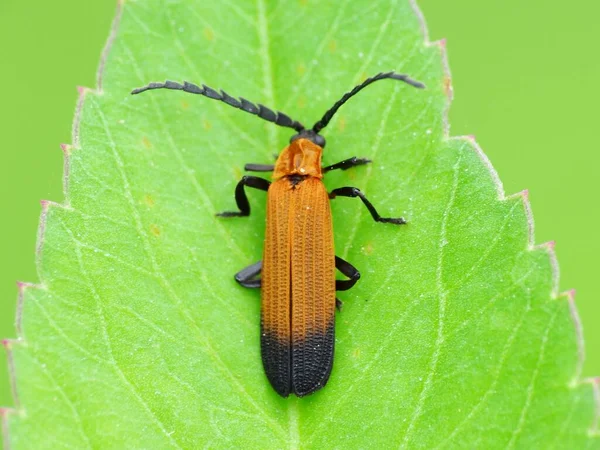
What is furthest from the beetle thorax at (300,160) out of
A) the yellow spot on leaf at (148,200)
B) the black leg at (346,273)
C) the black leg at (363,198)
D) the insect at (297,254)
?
the yellow spot on leaf at (148,200)

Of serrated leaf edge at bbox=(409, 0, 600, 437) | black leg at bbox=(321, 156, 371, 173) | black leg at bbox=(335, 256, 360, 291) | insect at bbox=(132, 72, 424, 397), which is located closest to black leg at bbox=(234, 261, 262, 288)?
insect at bbox=(132, 72, 424, 397)

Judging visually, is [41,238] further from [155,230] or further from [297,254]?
[297,254]

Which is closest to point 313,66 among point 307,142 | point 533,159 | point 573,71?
point 307,142

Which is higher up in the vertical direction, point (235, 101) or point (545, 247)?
point (545, 247)

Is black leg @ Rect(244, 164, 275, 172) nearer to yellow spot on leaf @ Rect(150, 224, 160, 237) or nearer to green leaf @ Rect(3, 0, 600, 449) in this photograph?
green leaf @ Rect(3, 0, 600, 449)

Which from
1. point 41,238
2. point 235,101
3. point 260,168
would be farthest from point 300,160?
point 41,238

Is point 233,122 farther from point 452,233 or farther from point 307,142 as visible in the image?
point 452,233
